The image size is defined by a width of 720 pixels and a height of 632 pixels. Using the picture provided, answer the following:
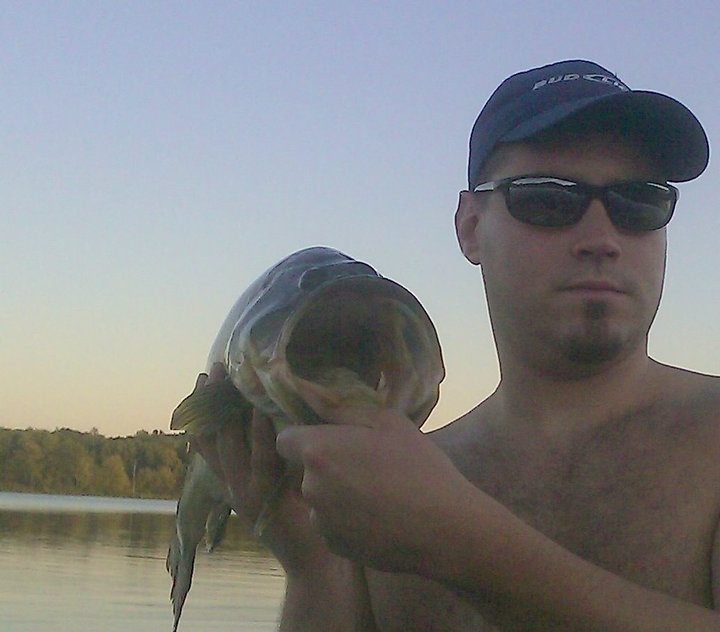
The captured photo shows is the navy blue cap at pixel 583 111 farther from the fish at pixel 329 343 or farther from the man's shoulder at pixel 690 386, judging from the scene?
the fish at pixel 329 343

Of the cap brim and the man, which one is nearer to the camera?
the man

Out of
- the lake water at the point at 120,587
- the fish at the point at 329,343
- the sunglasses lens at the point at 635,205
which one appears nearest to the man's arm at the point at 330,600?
the fish at the point at 329,343

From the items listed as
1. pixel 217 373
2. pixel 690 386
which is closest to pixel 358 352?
pixel 217 373

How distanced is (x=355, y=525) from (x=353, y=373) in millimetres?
314

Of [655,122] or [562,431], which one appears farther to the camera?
[562,431]

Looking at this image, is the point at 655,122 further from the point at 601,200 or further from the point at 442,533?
the point at 442,533

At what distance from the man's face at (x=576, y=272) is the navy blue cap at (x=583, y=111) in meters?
0.06

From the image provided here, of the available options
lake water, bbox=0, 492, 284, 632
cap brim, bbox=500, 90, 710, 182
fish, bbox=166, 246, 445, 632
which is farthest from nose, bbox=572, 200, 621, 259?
lake water, bbox=0, 492, 284, 632

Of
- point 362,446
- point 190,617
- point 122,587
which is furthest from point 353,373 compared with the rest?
point 122,587

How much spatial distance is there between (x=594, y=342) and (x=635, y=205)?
37cm

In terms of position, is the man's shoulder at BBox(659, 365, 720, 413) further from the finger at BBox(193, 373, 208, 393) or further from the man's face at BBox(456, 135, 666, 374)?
the finger at BBox(193, 373, 208, 393)

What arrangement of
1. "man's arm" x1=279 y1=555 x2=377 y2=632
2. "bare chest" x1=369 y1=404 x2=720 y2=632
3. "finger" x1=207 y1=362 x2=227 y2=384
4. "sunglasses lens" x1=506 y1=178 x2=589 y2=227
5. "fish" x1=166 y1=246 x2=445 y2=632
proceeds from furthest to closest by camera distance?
"man's arm" x1=279 y1=555 x2=377 y2=632
"sunglasses lens" x1=506 y1=178 x2=589 y2=227
"finger" x1=207 y1=362 x2=227 y2=384
"bare chest" x1=369 y1=404 x2=720 y2=632
"fish" x1=166 y1=246 x2=445 y2=632

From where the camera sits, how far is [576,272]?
2.76 meters

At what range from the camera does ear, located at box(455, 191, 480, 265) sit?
10.5 ft
